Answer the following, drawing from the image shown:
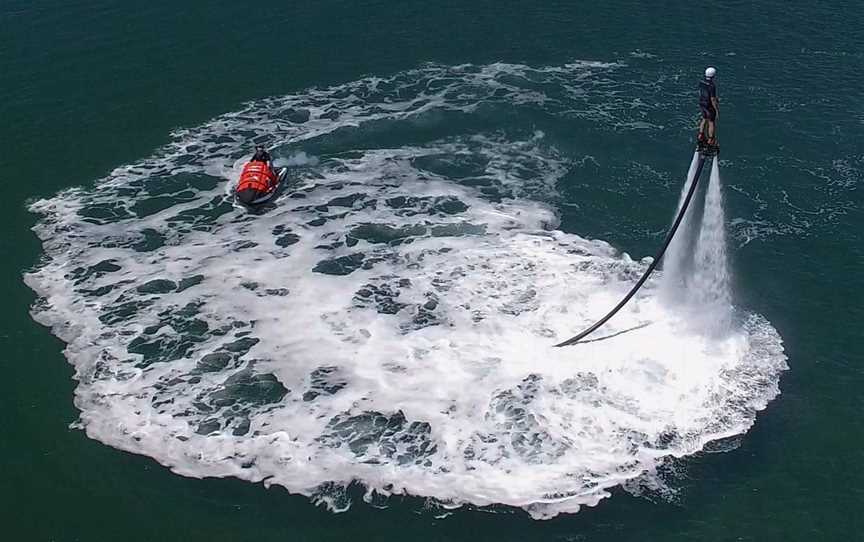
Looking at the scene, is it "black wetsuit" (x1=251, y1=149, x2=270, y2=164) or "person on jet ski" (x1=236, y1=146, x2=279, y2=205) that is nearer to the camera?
"person on jet ski" (x1=236, y1=146, x2=279, y2=205)

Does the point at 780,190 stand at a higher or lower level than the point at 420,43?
lower

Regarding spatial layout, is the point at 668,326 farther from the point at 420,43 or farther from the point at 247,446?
the point at 420,43

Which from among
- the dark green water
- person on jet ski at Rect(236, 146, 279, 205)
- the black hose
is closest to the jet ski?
person on jet ski at Rect(236, 146, 279, 205)

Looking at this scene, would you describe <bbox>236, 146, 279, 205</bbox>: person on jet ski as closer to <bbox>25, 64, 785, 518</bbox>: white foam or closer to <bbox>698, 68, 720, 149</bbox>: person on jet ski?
<bbox>25, 64, 785, 518</bbox>: white foam

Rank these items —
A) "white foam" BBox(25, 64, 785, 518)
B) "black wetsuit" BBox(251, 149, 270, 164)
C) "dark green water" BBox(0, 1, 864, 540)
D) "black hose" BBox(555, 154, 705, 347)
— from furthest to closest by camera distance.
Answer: "black wetsuit" BBox(251, 149, 270, 164) < "white foam" BBox(25, 64, 785, 518) < "dark green water" BBox(0, 1, 864, 540) < "black hose" BBox(555, 154, 705, 347)

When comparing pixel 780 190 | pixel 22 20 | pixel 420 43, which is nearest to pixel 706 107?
pixel 780 190
